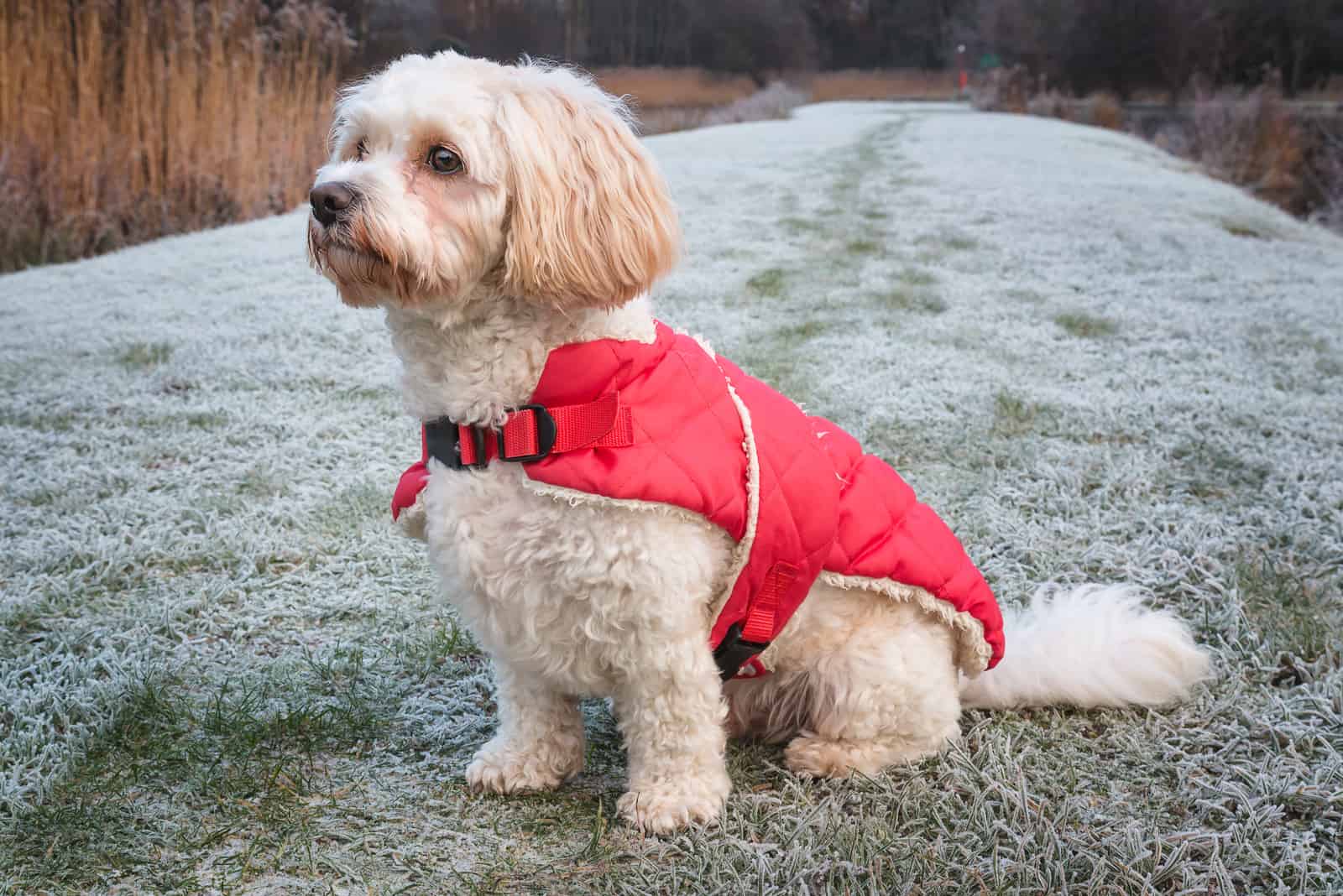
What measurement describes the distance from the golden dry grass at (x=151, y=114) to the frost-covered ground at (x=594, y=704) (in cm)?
87

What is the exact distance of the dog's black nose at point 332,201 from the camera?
1642mm

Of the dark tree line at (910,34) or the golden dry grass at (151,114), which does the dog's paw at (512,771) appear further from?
the golden dry grass at (151,114)

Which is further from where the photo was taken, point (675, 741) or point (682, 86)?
point (682, 86)

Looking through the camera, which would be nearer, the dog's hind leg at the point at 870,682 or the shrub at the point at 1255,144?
the dog's hind leg at the point at 870,682

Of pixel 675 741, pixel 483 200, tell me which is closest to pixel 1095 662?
pixel 675 741

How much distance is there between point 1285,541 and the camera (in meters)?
3.01

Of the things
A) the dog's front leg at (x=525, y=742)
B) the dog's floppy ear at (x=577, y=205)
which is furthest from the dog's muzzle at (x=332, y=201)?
the dog's front leg at (x=525, y=742)

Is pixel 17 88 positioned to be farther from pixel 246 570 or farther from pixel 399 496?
pixel 399 496

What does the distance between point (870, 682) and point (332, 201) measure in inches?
→ 53.3

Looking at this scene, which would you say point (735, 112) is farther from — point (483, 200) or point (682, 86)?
point (483, 200)

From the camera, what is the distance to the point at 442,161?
1.72m

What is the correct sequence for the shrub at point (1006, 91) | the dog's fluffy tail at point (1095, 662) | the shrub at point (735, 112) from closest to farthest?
the dog's fluffy tail at point (1095, 662) → the shrub at point (735, 112) → the shrub at point (1006, 91)

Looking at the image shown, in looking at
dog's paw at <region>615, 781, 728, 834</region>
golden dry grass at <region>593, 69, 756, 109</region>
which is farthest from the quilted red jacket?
golden dry grass at <region>593, 69, 756, 109</region>

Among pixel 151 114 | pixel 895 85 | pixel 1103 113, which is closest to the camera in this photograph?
pixel 151 114
